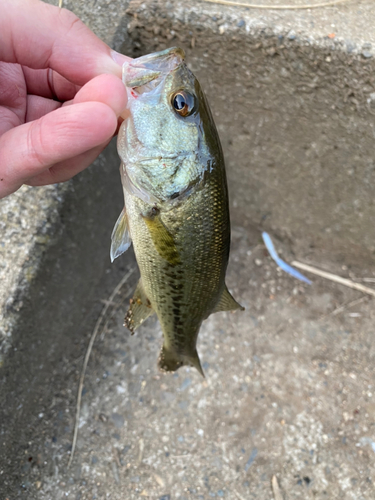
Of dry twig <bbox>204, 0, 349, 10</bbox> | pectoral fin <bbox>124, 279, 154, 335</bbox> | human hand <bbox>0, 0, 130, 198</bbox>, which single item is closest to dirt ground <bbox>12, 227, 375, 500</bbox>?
pectoral fin <bbox>124, 279, 154, 335</bbox>

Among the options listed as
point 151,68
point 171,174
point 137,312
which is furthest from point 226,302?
point 151,68

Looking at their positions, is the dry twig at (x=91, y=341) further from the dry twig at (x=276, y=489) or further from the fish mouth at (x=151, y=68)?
the fish mouth at (x=151, y=68)

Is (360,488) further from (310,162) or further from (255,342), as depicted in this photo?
(310,162)

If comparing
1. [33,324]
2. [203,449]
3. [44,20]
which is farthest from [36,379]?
[44,20]

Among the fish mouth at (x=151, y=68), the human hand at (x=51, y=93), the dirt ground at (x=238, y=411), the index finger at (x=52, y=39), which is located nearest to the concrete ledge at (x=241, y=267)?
the dirt ground at (x=238, y=411)

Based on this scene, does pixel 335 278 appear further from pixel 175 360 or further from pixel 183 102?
pixel 183 102

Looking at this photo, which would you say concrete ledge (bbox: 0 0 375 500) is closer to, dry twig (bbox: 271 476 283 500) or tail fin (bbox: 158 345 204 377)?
dry twig (bbox: 271 476 283 500)

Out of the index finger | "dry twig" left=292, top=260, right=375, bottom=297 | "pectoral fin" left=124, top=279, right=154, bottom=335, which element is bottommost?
"dry twig" left=292, top=260, right=375, bottom=297
